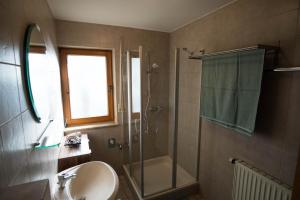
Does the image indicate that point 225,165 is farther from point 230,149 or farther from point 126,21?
point 126,21

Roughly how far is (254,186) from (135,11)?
2154mm

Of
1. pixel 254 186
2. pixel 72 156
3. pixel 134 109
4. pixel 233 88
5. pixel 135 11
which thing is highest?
pixel 135 11

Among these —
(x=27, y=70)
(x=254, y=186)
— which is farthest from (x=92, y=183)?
(x=254, y=186)

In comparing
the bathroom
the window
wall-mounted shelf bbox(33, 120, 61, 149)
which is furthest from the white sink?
the window

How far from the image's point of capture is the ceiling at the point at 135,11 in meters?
1.62

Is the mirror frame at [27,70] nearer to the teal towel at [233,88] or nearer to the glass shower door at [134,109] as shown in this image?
the glass shower door at [134,109]

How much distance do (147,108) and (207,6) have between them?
1.64 m

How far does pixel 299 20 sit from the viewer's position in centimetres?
108

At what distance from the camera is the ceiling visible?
63.7 inches

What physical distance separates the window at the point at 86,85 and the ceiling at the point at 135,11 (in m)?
0.49

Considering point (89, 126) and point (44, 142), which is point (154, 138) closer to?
point (89, 126)

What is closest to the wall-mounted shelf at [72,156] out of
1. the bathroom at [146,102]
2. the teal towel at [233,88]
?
the bathroom at [146,102]

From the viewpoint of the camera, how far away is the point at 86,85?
238 cm

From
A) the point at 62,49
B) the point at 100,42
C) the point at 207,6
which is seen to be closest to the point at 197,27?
the point at 207,6
